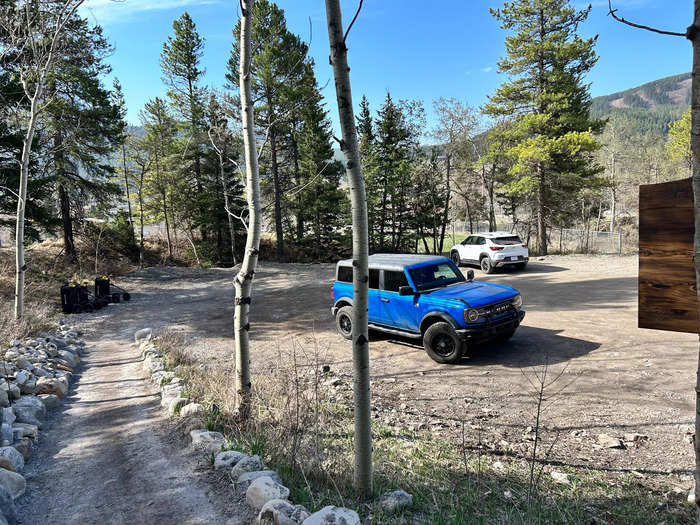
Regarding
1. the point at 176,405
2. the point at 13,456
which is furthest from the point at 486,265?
the point at 13,456

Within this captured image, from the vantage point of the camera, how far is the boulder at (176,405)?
530 cm

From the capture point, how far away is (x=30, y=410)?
524 centimetres

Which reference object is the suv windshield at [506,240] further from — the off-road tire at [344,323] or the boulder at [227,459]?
the boulder at [227,459]

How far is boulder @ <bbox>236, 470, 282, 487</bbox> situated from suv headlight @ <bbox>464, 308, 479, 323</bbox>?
4913mm

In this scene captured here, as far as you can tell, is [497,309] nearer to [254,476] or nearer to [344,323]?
[344,323]

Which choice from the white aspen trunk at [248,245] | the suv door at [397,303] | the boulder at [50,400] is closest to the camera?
the white aspen trunk at [248,245]

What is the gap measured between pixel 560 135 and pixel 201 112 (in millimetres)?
24307

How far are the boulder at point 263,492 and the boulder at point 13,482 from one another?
1.94 m

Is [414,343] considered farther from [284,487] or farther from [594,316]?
[284,487]

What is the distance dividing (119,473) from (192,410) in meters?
1.16

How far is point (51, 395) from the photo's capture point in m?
5.93

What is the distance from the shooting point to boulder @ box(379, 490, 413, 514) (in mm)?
3170

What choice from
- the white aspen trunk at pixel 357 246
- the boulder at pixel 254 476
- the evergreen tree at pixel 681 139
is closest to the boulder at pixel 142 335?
the boulder at pixel 254 476

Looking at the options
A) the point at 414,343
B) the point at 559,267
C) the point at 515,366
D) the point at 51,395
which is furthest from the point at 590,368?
the point at 559,267
